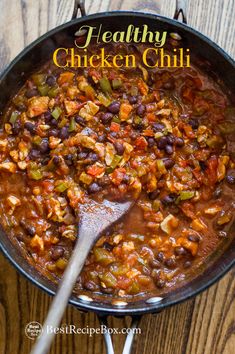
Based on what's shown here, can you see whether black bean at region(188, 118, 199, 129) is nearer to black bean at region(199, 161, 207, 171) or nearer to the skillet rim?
black bean at region(199, 161, 207, 171)

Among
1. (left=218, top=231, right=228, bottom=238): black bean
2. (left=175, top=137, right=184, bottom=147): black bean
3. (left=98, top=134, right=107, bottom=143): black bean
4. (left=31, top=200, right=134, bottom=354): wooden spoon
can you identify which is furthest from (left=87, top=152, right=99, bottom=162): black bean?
(left=218, top=231, right=228, bottom=238): black bean

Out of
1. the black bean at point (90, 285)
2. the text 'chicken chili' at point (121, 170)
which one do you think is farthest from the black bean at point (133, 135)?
the black bean at point (90, 285)

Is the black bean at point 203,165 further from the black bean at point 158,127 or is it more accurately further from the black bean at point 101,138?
the black bean at point 101,138

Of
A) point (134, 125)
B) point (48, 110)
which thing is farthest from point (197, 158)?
point (48, 110)

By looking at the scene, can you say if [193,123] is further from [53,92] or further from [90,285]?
[90,285]

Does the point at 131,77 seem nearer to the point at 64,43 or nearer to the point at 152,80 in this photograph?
the point at 152,80

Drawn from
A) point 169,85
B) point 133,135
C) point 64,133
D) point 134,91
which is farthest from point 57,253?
point 169,85
